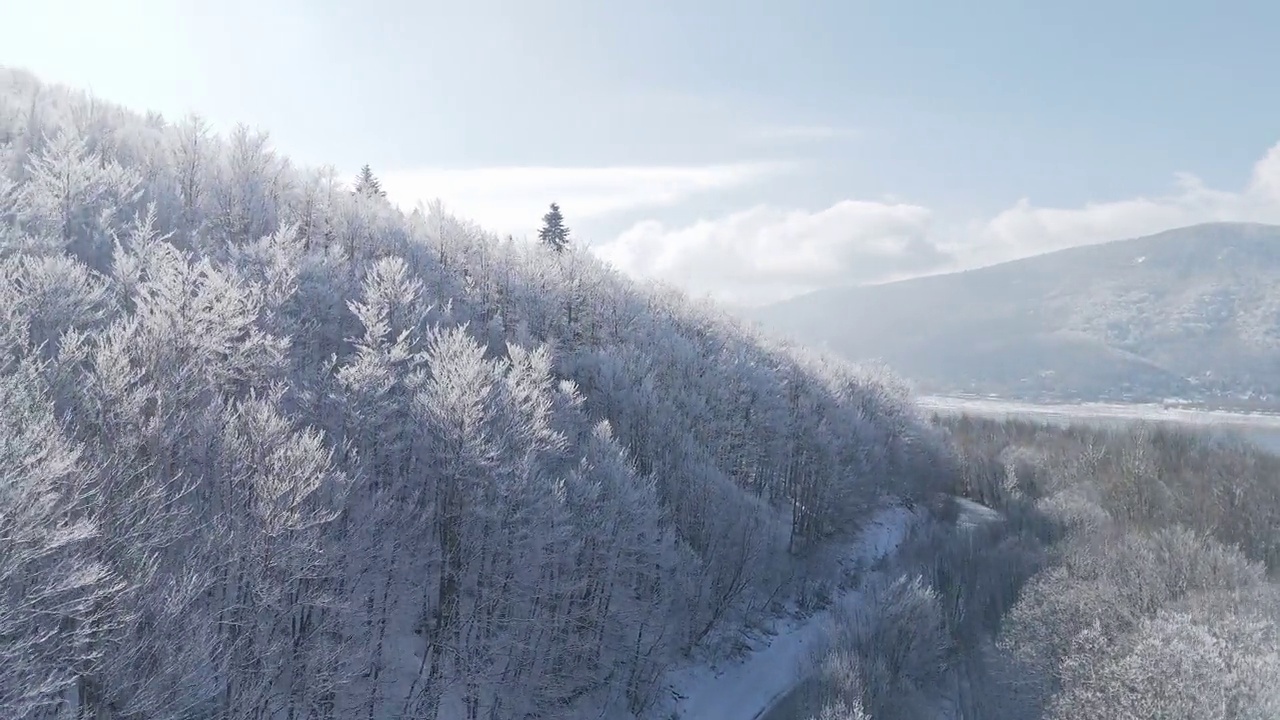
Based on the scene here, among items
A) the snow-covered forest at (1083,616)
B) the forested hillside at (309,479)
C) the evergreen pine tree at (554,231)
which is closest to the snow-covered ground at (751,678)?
the forested hillside at (309,479)

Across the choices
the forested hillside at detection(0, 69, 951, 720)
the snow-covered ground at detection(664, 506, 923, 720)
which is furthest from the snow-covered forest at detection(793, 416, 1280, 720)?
the forested hillside at detection(0, 69, 951, 720)

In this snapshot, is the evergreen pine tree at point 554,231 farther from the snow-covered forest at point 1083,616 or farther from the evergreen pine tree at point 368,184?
the snow-covered forest at point 1083,616

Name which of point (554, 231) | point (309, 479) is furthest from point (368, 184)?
point (309, 479)

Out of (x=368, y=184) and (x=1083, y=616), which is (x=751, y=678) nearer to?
(x=1083, y=616)

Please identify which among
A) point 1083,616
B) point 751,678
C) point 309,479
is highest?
point 309,479

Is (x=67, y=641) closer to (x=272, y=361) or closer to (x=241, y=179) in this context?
(x=272, y=361)

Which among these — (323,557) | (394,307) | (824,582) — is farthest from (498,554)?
(824,582)

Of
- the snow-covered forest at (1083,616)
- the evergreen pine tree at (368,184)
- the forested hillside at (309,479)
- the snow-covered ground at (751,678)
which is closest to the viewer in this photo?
the forested hillside at (309,479)
